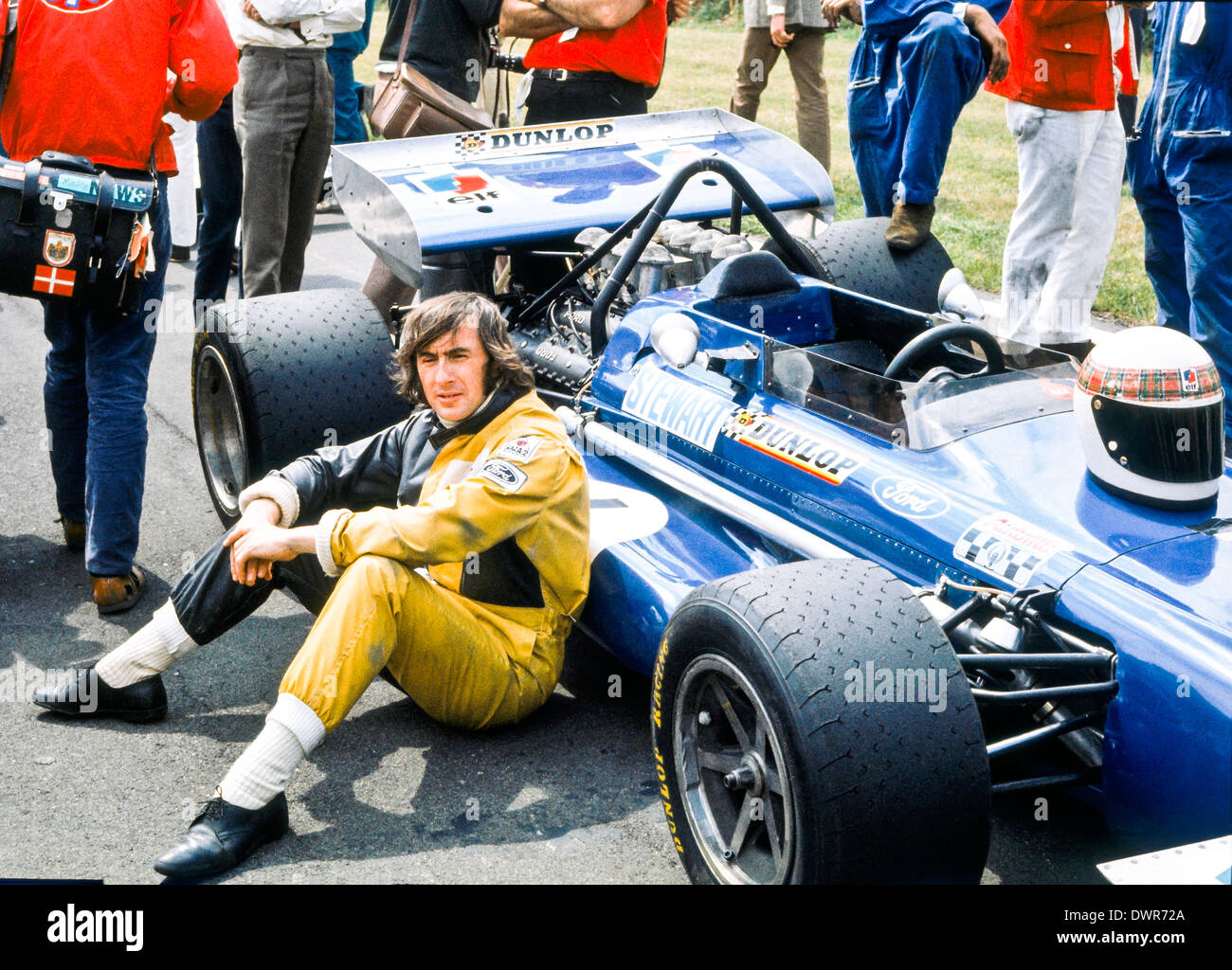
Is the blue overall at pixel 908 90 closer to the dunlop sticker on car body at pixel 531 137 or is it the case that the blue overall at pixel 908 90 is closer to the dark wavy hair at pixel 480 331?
the dunlop sticker on car body at pixel 531 137

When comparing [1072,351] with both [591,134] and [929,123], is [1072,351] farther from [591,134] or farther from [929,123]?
[591,134]

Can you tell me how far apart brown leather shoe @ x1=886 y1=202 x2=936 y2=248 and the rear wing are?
0.28 meters

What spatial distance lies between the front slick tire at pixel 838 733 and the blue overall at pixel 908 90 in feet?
9.52

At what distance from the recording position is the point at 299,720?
9.93 feet

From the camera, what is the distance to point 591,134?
550 cm

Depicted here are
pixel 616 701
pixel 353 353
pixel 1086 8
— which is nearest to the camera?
pixel 616 701

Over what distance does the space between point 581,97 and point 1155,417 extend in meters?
3.60

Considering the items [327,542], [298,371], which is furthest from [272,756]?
[298,371]

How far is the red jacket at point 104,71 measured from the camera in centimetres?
391

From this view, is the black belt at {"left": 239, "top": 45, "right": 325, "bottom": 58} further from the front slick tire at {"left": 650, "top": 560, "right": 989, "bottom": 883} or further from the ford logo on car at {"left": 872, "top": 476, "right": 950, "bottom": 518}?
the front slick tire at {"left": 650, "top": 560, "right": 989, "bottom": 883}
